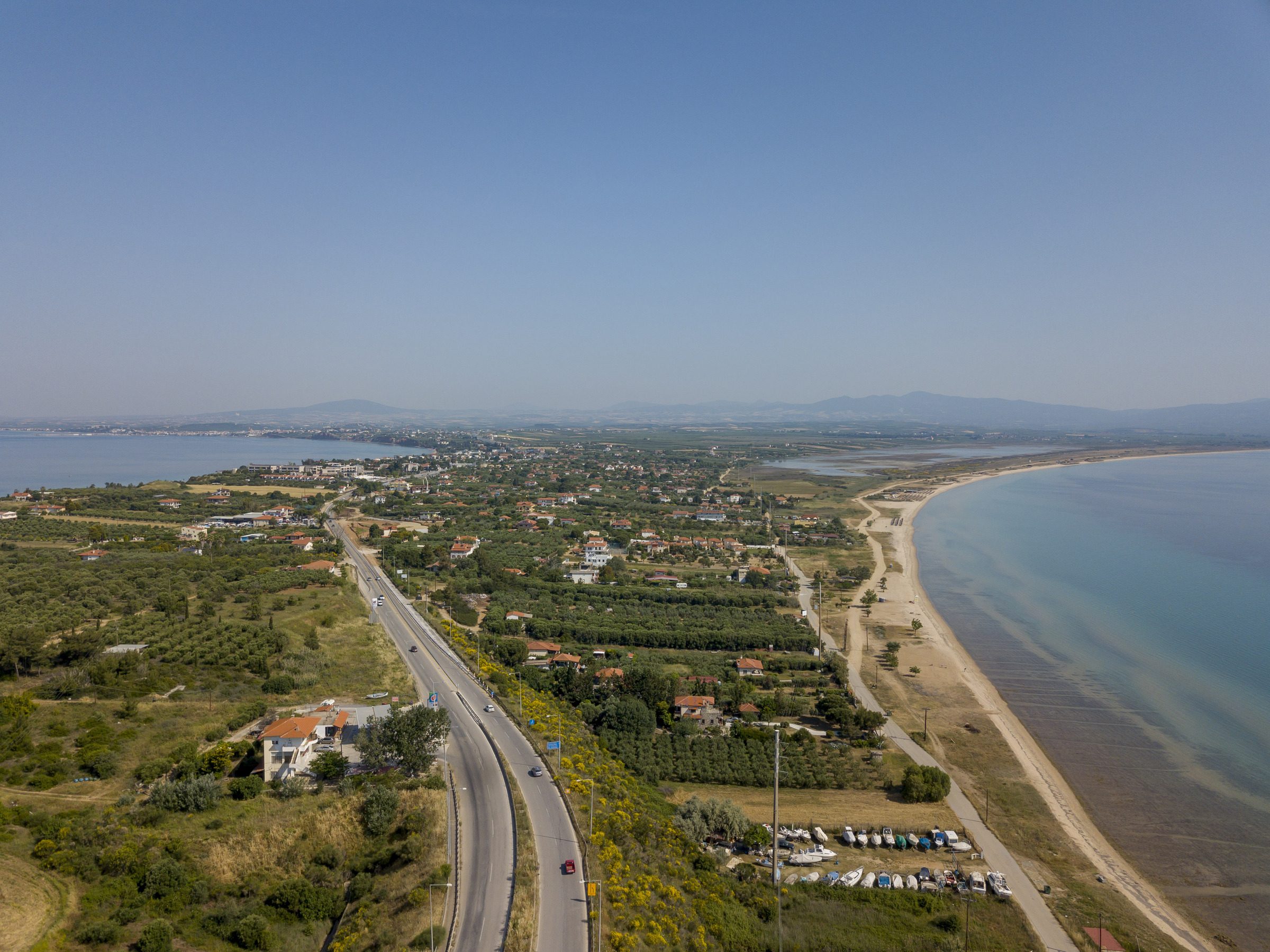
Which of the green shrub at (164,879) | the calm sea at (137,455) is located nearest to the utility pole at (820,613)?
the green shrub at (164,879)

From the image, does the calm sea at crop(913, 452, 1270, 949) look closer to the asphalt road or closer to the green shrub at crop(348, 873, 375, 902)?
the asphalt road

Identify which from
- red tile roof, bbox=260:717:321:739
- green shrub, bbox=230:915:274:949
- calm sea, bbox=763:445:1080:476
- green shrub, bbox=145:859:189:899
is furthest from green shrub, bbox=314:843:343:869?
calm sea, bbox=763:445:1080:476

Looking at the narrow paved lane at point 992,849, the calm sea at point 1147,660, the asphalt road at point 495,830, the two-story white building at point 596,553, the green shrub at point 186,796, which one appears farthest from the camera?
the two-story white building at point 596,553

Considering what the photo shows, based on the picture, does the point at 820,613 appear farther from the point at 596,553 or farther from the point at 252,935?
the point at 252,935

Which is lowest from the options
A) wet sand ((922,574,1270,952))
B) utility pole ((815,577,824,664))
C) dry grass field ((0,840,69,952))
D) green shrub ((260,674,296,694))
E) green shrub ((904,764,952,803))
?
wet sand ((922,574,1270,952))

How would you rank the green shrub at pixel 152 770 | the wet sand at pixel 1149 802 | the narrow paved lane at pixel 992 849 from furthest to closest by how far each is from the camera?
the green shrub at pixel 152 770
the wet sand at pixel 1149 802
the narrow paved lane at pixel 992 849

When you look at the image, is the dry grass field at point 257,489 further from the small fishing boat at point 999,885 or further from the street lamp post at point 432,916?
the small fishing boat at point 999,885

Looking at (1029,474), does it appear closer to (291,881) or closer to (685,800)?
(685,800)
